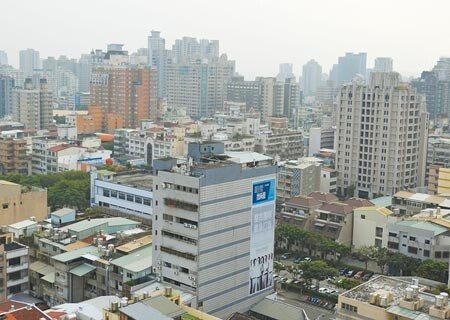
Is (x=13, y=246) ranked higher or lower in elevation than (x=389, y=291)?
lower

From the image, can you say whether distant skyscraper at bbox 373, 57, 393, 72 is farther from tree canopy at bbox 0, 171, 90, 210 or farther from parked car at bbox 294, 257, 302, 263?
parked car at bbox 294, 257, 302, 263

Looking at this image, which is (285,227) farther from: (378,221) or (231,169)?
(231,169)

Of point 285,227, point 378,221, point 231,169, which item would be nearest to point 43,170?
point 285,227

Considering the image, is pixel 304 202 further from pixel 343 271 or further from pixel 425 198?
pixel 425 198

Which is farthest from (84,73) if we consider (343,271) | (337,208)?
(343,271)

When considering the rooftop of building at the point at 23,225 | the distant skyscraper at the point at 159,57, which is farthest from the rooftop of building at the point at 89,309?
the distant skyscraper at the point at 159,57

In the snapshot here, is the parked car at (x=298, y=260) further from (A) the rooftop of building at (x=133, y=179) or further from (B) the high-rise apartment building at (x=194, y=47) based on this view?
(B) the high-rise apartment building at (x=194, y=47)

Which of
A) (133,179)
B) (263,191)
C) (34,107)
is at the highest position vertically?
(34,107)

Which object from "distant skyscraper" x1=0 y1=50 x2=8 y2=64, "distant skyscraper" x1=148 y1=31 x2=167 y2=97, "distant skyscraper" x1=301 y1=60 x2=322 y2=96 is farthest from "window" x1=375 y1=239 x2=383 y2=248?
"distant skyscraper" x1=0 y1=50 x2=8 y2=64
